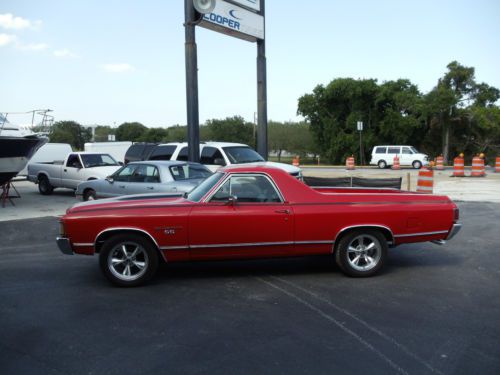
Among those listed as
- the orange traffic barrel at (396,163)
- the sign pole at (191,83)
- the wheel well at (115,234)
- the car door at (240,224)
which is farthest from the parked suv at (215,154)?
the orange traffic barrel at (396,163)

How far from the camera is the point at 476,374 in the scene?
3.64 metres

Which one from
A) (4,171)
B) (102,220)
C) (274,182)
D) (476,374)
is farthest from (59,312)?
(4,171)

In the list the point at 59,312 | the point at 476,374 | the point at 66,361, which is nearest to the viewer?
the point at 476,374

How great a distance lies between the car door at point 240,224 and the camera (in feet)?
19.5

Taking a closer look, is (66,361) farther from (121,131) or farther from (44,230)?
(121,131)

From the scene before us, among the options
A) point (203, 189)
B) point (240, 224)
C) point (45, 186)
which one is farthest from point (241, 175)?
point (45, 186)

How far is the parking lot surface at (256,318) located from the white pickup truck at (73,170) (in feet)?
28.0

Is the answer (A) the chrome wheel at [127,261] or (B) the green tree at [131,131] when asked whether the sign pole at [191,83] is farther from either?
(B) the green tree at [131,131]

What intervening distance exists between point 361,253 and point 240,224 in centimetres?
162

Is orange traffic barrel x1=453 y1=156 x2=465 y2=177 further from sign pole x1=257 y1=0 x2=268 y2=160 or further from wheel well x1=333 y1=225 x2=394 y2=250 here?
wheel well x1=333 y1=225 x2=394 y2=250

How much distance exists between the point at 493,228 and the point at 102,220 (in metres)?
7.72

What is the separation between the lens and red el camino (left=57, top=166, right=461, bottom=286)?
5.91m

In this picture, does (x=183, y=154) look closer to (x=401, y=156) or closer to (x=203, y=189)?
(x=203, y=189)

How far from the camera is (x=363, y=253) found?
6.29 meters
